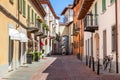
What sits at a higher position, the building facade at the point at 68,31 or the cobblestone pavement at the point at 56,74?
the building facade at the point at 68,31

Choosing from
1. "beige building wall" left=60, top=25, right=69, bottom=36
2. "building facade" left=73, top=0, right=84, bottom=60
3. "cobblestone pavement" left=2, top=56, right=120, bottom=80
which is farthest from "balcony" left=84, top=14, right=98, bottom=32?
"beige building wall" left=60, top=25, right=69, bottom=36

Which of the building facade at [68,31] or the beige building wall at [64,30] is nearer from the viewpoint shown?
the building facade at [68,31]

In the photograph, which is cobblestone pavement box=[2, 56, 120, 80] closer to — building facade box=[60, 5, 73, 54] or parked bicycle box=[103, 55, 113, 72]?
parked bicycle box=[103, 55, 113, 72]

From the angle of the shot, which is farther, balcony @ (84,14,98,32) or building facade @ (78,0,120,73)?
balcony @ (84,14,98,32)

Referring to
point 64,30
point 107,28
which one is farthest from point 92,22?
point 64,30

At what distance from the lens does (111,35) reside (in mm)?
23031

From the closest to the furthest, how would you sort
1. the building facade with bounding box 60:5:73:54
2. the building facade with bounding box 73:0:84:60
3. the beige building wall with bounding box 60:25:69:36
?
the building facade with bounding box 73:0:84:60
the building facade with bounding box 60:5:73:54
the beige building wall with bounding box 60:25:69:36

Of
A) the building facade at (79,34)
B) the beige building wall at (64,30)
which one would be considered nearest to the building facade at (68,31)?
the beige building wall at (64,30)

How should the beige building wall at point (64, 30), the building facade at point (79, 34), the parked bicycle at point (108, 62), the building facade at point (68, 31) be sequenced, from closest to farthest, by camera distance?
the parked bicycle at point (108, 62), the building facade at point (79, 34), the building facade at point (68, 31), the beige building wall at point (64, 30)

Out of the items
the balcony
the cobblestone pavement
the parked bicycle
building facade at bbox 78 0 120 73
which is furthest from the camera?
the balcony

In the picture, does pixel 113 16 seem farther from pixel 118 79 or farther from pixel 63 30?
pixel 63 30

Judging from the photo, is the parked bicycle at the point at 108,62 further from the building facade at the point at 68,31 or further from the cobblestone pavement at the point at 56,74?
the building facade at the point at 68,31

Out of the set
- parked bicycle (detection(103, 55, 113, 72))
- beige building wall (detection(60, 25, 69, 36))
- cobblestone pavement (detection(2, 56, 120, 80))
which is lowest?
cobblestone pavement (detection(2, 56, 120, 80))

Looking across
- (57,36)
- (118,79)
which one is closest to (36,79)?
(118,79)
